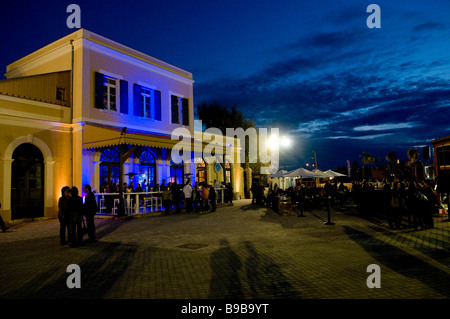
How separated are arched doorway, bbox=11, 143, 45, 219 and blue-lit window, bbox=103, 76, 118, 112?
3.92 m

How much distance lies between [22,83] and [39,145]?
3.07 meters

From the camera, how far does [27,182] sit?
1312cm

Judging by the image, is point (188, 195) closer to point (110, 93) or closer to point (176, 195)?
point (176, 195)

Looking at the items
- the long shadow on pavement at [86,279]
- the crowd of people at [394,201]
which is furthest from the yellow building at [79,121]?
the crowd of people at [394,201]

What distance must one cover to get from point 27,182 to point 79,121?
3.36 meters

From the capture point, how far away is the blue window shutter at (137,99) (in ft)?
55.3

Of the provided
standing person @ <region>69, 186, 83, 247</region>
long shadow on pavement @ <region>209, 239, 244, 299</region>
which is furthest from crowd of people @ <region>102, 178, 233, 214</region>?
long shadow on pavement @ <region>209, 239, 244, 299</region>

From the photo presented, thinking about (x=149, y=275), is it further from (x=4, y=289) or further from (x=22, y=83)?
(x=22, y=83)

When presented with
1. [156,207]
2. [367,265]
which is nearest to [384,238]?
[367,265]

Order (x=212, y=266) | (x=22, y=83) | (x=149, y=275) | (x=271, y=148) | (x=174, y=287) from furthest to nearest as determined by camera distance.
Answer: (x=271, y=148) → (x=22, y=83) → (x=212, y=266) → (x=149, y=275) → (x=174, y=287)

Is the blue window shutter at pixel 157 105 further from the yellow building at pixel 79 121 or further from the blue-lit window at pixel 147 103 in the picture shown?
the blue-lit window at pixel 147 103

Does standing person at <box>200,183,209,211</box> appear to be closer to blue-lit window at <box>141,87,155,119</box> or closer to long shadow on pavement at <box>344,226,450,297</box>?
blue-lit window at <box>141,87,155,119</box>

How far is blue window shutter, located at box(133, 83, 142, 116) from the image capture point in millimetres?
16844

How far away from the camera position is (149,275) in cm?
523
